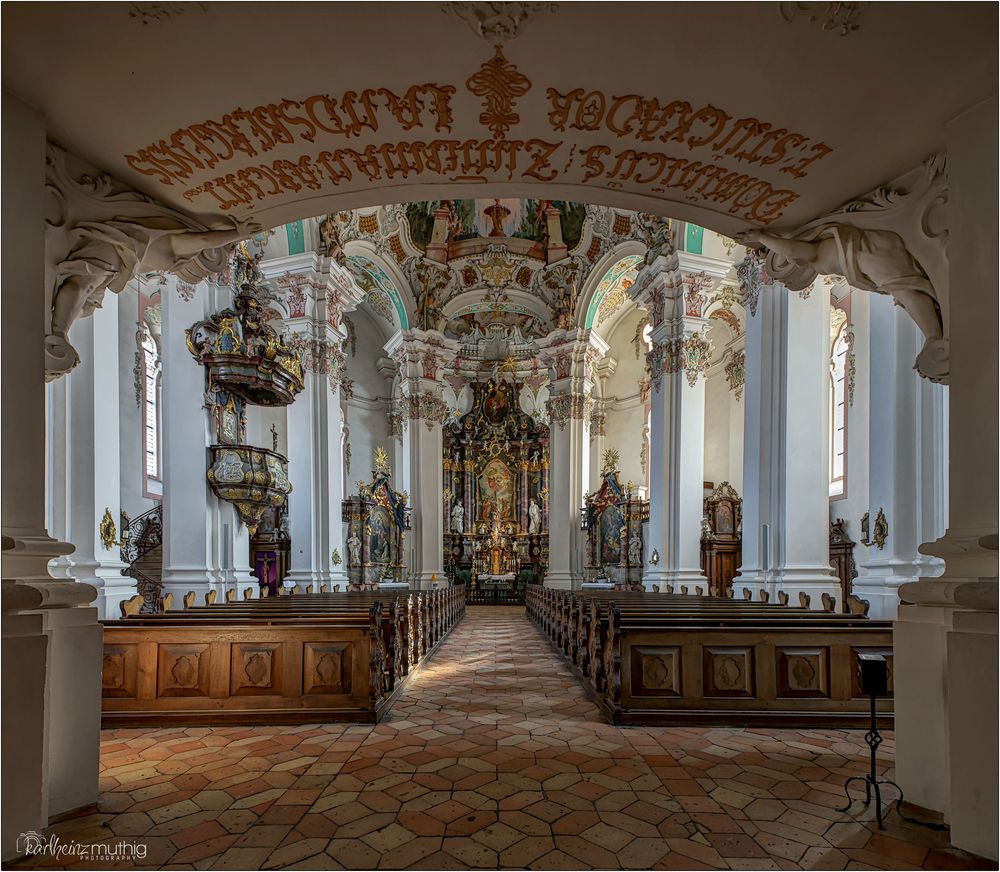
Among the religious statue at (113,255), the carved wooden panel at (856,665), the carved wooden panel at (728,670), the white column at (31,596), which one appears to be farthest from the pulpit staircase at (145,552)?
the carved wooden panel at (856,665)

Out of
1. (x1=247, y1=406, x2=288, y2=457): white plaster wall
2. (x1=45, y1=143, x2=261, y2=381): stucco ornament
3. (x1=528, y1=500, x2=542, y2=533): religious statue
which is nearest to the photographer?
(x1=45, y1=143, x2=261, y2=381): stucco ornament

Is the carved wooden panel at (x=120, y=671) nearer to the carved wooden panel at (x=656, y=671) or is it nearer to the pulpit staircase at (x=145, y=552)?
the carved wooden panel at (x=656, y=671)

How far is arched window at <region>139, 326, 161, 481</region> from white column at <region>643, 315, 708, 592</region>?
11.0 m

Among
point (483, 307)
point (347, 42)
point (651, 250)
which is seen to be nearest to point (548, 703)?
point (347, 42)

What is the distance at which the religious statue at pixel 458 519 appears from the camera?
78.5 ft

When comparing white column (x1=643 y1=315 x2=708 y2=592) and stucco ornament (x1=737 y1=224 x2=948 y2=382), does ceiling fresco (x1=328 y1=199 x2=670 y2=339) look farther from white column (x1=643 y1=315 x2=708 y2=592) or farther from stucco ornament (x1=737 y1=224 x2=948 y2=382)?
stucco ornament (x1=737 y1=224 x2=948 y2=382)

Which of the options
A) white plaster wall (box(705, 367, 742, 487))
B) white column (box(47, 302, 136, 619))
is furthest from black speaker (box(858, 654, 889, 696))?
white plaster wall (box(705, 367, 742, 487))

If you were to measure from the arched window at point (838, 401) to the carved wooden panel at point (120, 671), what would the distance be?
1262cm

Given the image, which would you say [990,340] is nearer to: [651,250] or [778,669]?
[778,669]

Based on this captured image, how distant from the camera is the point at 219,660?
5309 millimetres

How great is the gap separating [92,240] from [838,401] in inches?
543

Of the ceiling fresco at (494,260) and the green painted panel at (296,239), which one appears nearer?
the green painted panel at (296,239)

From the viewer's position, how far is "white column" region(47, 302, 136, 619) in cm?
523

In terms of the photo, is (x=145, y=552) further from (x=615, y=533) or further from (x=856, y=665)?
(x=856, y=665)
